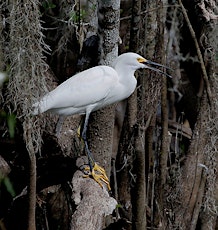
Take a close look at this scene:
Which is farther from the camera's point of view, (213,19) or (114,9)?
(213,19)

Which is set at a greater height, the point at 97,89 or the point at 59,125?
the point at 97,89

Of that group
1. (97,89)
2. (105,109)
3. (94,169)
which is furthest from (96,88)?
(94,169)

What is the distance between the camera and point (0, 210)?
3.39m

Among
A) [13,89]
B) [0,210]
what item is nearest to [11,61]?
[13,89]

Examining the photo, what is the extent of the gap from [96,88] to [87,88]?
4 centimetres

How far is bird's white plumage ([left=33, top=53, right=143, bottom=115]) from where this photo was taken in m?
2.63

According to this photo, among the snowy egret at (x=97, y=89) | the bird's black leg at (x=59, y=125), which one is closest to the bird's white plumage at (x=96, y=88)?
the snowy egret at (x=97, y=89)

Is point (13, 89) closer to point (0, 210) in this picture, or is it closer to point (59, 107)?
point (59, 107)

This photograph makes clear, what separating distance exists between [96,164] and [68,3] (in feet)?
3.52

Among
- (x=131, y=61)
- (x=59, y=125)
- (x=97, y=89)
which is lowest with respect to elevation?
(x=59, y=125)

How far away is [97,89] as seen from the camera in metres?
2.69

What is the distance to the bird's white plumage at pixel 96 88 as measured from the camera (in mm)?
2633

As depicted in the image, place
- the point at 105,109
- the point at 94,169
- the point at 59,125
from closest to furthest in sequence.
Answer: the point at 94,169 < the point at 105,109 < the point at 59,125

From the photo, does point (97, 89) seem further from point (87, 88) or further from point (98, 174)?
point (98, 174)
